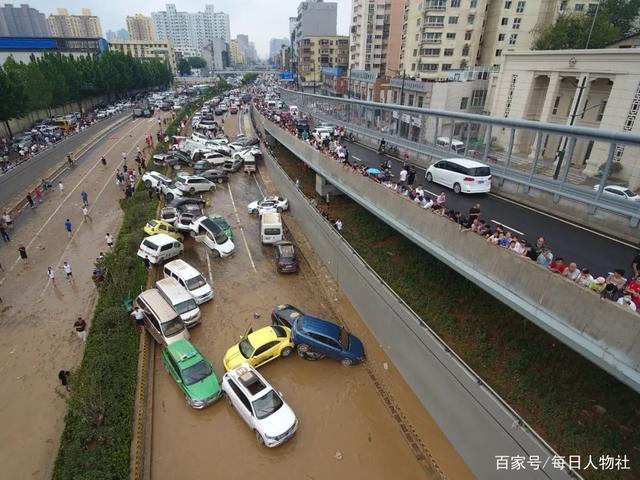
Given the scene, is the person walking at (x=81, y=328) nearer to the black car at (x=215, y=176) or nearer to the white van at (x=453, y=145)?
the white van at (x=453, y=145)

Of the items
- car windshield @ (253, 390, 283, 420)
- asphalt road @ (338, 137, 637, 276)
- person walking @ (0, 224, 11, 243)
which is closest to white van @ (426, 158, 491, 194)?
asphalt road @ (338, 137, 637, 276)

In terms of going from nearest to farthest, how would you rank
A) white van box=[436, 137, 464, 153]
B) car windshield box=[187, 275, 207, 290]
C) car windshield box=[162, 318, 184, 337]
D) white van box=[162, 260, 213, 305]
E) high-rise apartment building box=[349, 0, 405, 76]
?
car windshield box=[162, 318, 184, 337]
white van box=[162, 260, 213, 305]
car windshield box=[187, 275, 207, 290]
white van box=[436, 137, 464, 153]
high-rise apartment building box=[349, 0, 405, 76]

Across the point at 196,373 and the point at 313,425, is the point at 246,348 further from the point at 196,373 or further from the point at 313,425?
the point at 313,425

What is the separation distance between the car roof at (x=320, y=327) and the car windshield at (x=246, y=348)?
84.2 inches

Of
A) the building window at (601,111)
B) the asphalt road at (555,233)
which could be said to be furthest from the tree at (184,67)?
the asphalt road at (555,233)

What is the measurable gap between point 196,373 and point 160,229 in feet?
42.8

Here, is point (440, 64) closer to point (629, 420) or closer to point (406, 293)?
point (406, 293)

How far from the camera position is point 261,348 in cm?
1401

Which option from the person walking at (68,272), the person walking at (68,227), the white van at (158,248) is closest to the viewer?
the person walking at (68,272)

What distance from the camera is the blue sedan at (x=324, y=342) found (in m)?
14.3

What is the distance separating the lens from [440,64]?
5194 cm

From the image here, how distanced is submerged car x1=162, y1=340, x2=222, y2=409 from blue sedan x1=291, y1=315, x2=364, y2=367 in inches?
134

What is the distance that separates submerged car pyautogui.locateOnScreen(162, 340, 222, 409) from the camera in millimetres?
12508

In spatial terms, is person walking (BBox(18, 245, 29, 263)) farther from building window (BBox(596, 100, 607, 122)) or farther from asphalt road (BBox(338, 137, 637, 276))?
building window (BBox(596, 100, 607, 122))
